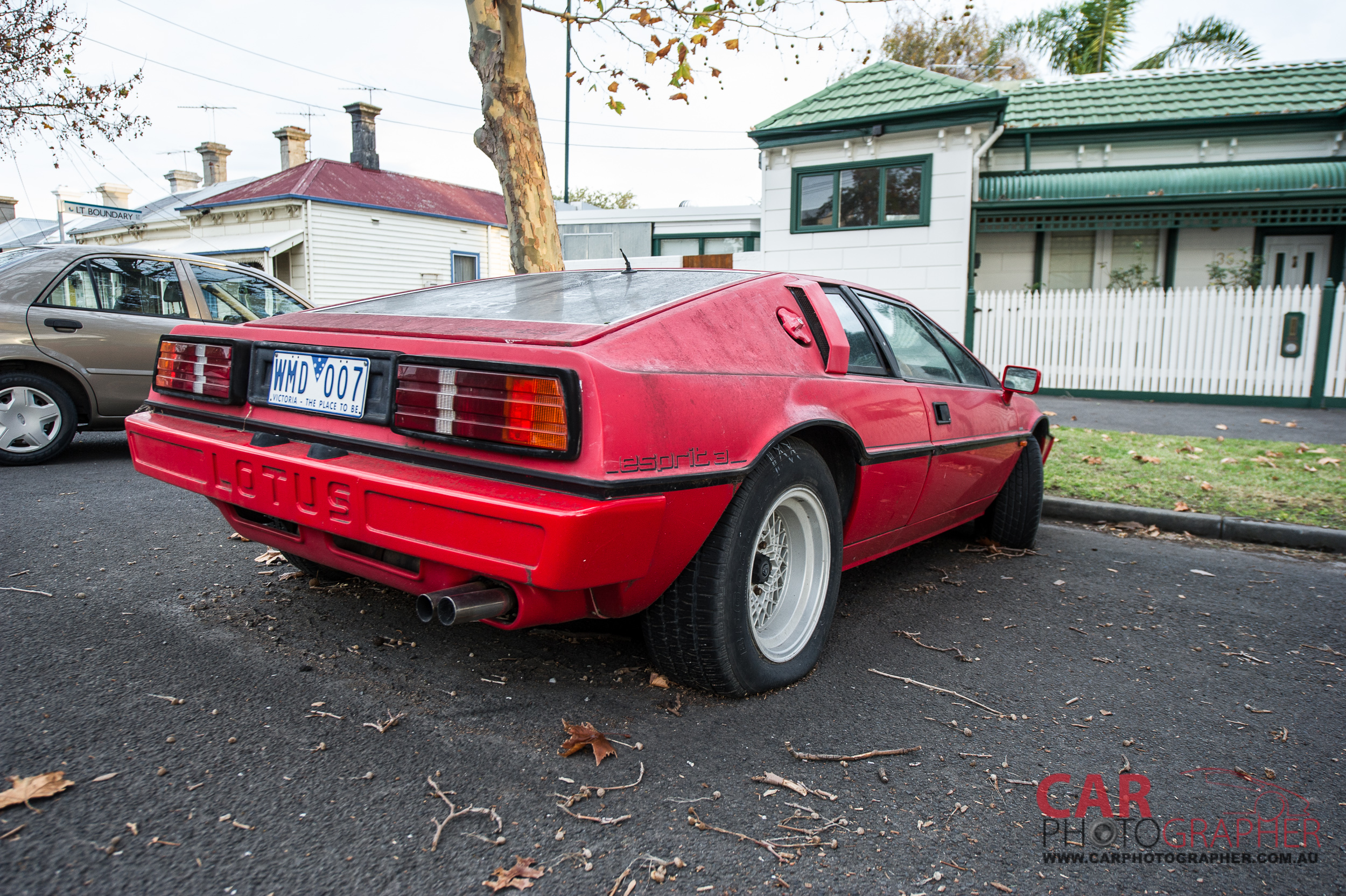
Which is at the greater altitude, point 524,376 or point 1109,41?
point 1109,41

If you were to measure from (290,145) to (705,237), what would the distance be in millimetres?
14562

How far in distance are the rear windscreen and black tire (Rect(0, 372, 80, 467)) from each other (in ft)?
12.5

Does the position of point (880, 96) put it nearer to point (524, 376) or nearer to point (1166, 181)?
point (1166, 181)

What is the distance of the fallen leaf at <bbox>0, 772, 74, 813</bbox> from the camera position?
1.71 m

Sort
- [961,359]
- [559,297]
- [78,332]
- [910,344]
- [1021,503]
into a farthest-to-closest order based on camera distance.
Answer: [78,332] < [1021,503] < [961,359] < [910,344] < [559,297]

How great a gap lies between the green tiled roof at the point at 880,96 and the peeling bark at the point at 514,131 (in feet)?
27.5

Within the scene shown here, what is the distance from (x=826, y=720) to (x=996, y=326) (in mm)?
11253

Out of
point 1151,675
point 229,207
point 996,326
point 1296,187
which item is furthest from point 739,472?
point 229,207

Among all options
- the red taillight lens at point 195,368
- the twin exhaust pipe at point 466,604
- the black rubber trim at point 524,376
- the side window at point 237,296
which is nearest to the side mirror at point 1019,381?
the black rubber trim at point 524,376

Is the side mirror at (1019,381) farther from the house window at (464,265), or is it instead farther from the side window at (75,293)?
the house window at (464,265)

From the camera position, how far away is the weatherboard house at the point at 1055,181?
42.4ft

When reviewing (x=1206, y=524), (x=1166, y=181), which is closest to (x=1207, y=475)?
(x=1206, y=524)

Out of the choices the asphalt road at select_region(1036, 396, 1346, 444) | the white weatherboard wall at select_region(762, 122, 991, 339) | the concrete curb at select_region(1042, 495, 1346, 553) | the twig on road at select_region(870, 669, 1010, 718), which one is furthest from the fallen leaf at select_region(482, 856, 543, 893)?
the white weatherboard wall at select_region(762, 122, 991, 339)

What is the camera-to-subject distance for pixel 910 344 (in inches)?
136
